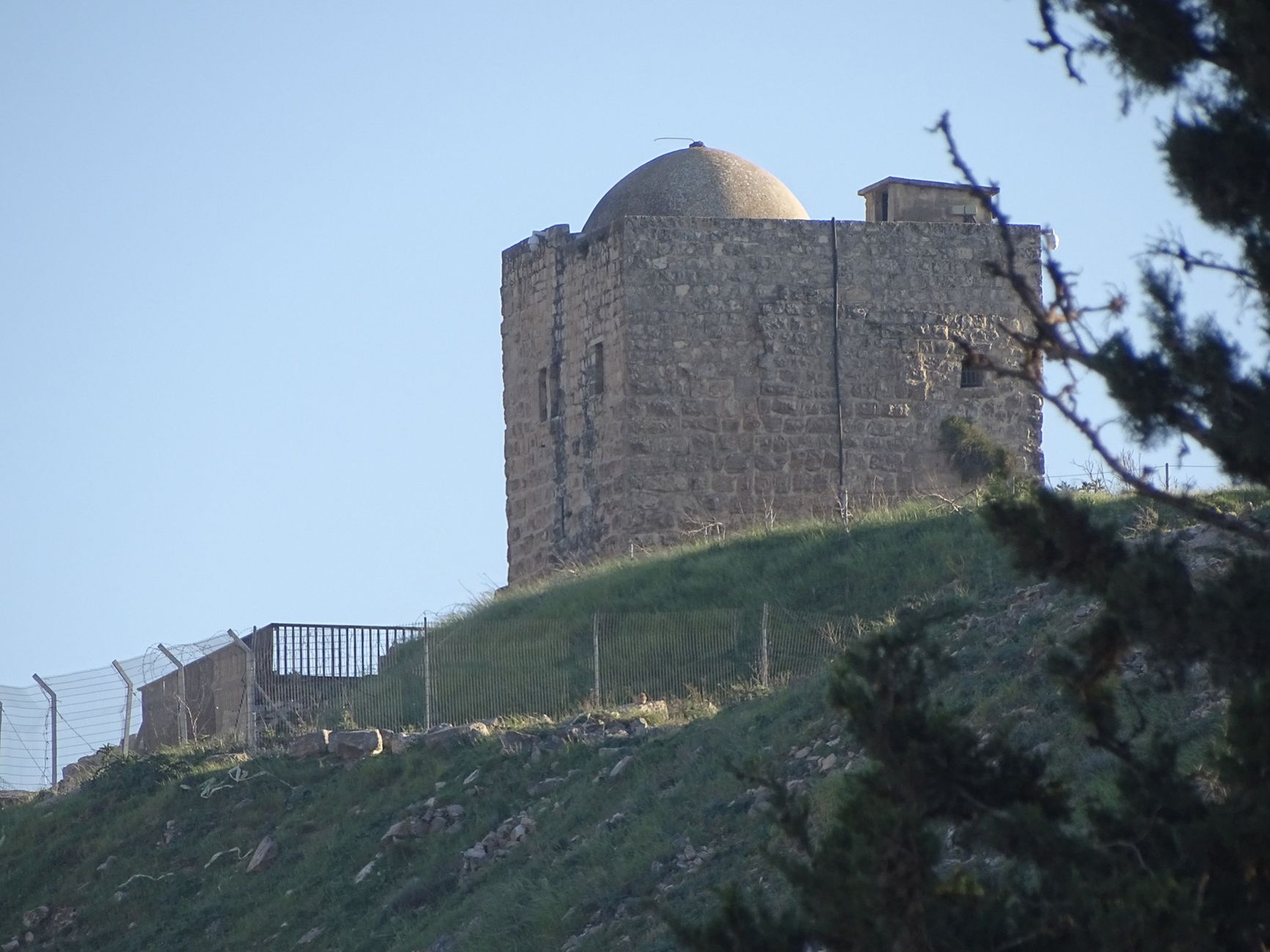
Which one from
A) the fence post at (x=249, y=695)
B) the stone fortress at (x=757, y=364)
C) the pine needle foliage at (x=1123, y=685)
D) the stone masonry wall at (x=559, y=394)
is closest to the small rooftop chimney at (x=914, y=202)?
the stone fortress at (x=757, y=364)

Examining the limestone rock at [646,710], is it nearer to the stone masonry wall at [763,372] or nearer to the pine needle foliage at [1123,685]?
the stone masonry wall at [763,372]

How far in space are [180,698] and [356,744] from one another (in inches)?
104

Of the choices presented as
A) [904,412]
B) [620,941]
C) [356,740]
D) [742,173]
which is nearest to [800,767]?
[620,941]

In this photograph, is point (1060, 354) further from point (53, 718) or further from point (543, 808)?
point (53, 718)

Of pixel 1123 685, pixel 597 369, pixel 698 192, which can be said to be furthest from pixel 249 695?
pixel 1123 685

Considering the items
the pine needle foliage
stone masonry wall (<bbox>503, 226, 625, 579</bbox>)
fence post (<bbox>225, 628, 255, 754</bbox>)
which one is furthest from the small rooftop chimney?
the pine needle foliage

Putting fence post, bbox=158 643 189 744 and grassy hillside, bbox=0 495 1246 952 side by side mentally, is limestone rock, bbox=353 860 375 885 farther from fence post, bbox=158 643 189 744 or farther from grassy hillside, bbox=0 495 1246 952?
fence post, bbox=158 643 189 744

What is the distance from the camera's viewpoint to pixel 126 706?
59.4 feet

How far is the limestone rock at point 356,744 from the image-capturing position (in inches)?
612

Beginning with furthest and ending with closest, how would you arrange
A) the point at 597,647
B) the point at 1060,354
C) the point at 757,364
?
the point at 757,364
the point at 597,647
the point at 1060,354

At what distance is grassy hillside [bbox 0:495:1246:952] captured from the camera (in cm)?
1131

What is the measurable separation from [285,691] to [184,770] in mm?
1438

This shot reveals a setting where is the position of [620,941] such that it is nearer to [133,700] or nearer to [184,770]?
[184,770]

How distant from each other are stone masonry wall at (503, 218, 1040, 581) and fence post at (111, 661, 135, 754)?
18.2 ft
